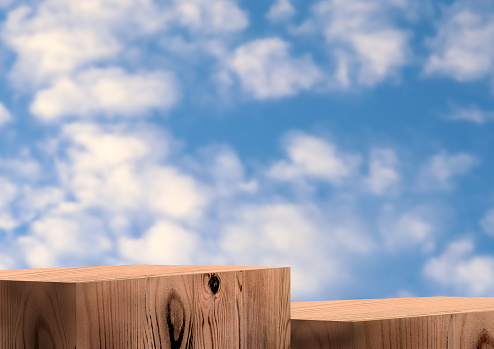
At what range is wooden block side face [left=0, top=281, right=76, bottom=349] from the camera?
1.77 meters

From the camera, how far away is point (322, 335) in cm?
216

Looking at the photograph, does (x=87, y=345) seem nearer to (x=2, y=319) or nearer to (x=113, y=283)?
(x=113, y=283)

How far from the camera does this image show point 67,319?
5.78 ft

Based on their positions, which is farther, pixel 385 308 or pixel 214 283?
pixel 385 308

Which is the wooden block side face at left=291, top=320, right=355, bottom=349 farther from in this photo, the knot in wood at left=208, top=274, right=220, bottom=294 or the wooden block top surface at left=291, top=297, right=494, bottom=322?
the knot in wood at left=208, top=274, right=220, bottom=294

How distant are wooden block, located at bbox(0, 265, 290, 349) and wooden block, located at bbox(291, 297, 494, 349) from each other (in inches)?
5.9

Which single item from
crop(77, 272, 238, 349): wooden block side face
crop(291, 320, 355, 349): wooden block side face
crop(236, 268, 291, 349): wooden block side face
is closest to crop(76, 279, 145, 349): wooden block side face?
crop(77, 272, 238, 349): wooden block side face

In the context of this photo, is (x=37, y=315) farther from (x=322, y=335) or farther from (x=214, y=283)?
(x=322, y=335)

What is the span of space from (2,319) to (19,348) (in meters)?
0.11

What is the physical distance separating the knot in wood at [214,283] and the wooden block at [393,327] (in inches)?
13.8

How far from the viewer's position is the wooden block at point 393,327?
209 centimetres

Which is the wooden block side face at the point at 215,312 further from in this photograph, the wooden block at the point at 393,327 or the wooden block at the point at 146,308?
the wooden block at the point at 393,327

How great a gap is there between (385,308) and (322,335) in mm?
461

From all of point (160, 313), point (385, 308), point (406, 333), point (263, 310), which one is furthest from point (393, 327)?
point (160, 313)
